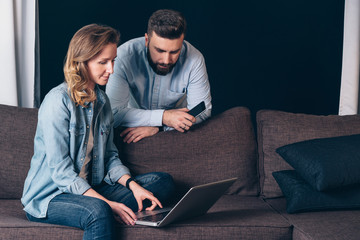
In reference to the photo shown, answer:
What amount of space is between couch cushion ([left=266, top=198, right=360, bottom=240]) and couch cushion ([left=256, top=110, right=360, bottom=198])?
0.84 feet

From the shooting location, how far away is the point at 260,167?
7.55 ft

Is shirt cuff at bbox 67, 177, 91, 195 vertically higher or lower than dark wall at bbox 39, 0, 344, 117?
lower

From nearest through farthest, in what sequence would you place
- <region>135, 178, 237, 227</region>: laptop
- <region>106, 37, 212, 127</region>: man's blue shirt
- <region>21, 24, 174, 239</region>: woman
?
<region>135, 178, 237, 227</region>: laptop
<region>21, 24, 174, 239</region>: woman
<region>106, 37, 212, 127</region>: man's blue shirt

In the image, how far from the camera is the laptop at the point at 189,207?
158cm

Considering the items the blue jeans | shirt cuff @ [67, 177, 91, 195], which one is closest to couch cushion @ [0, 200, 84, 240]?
the blue jeans

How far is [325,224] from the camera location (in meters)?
1.77

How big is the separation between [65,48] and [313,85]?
194cm

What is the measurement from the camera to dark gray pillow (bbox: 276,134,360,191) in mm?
1887

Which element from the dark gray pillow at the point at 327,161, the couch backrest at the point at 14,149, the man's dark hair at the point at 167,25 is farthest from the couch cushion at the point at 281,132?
the couch backrest at the point at 14,149

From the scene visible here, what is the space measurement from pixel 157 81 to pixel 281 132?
716 millimetres

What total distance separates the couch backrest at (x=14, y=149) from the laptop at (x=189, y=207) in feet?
2.17

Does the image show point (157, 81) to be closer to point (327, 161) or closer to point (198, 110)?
point (198, 110)

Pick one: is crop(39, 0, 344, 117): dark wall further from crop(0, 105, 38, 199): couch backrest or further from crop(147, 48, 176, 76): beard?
crop(0, 105, 38, 199): couch backrest

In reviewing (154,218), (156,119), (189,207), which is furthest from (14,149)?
(189,207)
